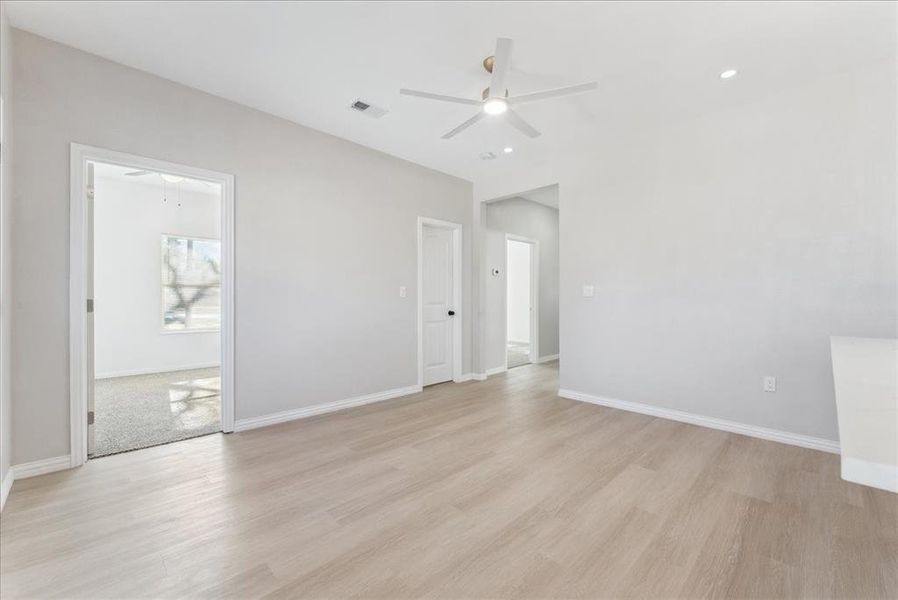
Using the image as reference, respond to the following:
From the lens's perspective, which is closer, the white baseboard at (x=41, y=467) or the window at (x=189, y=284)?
the white baseboard at (x=41, y=467)

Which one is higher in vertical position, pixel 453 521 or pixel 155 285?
pixel 155 285

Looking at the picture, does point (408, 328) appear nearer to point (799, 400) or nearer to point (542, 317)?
point (542, 317)

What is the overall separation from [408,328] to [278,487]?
8.03ft

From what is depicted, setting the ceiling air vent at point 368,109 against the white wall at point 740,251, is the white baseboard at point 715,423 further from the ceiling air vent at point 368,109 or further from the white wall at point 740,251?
the ceiling air vent at point 368,109

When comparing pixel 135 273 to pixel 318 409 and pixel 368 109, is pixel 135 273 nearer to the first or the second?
pixel 318 409

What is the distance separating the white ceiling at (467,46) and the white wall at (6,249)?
0.96ft

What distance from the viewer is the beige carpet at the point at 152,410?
2.98 metres

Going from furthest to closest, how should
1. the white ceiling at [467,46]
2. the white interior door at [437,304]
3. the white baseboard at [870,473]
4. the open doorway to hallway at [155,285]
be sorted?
the open doorway to hallway at [155,285] → the white interior door at [437,304] → the white ceiling at [467,46] → the white baseboard at [870,473]

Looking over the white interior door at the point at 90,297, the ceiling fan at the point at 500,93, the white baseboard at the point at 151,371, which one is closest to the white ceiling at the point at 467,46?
the ceiling fan at the point at 500,93

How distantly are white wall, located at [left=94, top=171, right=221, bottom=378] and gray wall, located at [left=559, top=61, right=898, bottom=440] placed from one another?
5808 millimetres

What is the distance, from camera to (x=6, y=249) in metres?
2.14

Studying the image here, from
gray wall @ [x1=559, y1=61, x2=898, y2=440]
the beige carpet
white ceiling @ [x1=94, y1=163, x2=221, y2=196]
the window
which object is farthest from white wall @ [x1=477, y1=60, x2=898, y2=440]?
the window

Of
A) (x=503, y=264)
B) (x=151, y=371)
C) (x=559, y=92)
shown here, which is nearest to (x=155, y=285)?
(x=151, y=371)

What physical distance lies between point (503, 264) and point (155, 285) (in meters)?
5.33
